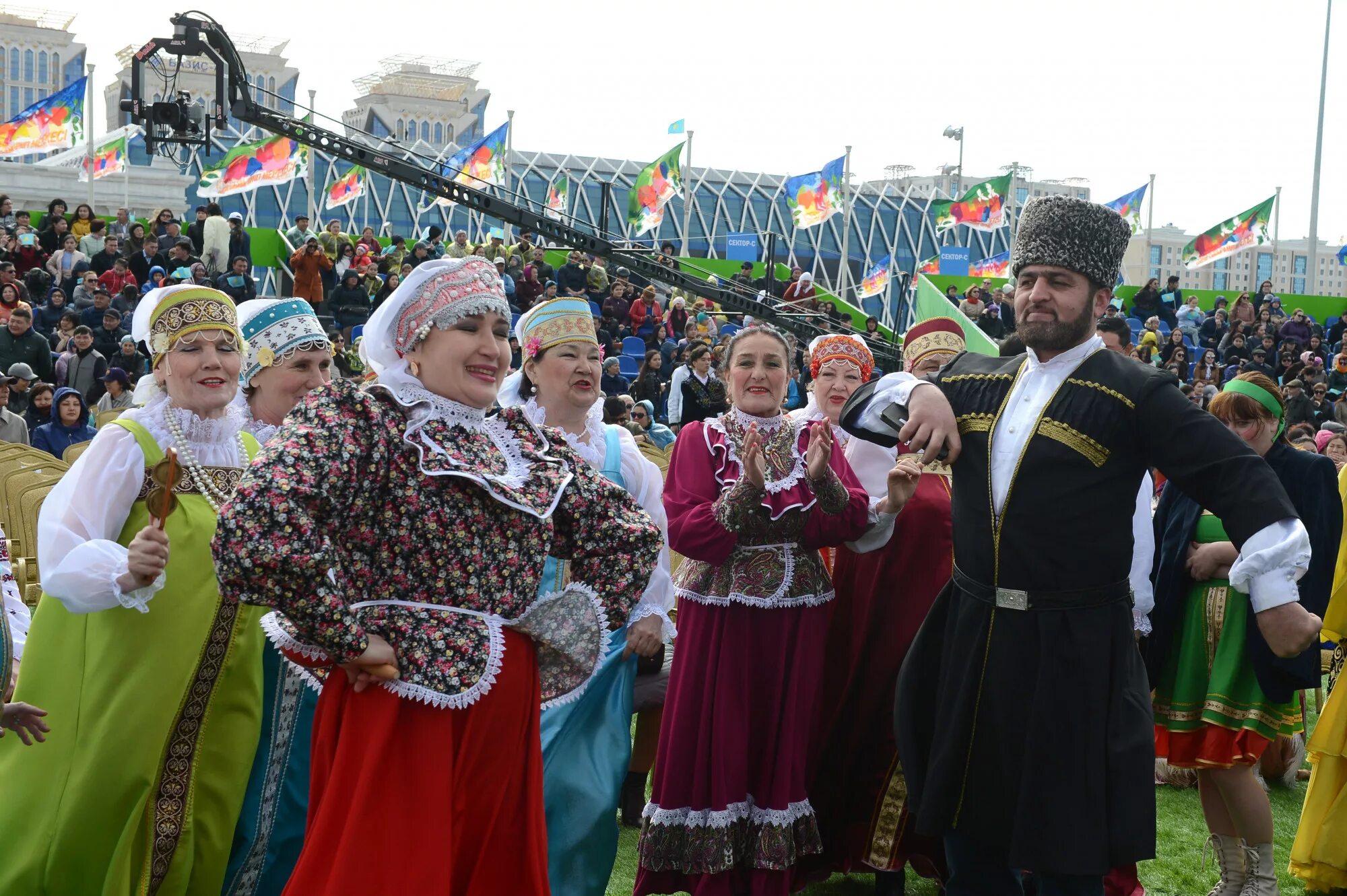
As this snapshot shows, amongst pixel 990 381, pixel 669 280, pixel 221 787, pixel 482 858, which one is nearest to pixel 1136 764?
pixel 990 381

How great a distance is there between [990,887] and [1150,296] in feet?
77.1

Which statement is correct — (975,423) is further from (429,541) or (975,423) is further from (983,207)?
(983,207)

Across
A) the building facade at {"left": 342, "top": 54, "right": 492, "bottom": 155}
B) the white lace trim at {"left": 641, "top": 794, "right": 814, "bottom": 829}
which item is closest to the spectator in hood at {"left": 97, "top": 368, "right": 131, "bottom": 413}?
the white lace trim at {"left": 641, "top": 794, "right": 814, "bottom": 829}

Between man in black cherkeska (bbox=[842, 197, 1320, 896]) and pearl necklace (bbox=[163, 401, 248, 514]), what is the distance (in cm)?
189

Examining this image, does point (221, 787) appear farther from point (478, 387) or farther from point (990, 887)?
point (990, 887)

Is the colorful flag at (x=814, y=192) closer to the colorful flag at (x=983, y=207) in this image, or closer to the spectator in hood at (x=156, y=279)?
the colorful flag at (x=983, y=207)

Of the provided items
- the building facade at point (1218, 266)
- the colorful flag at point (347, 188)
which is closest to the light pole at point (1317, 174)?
the colorful flag at point (347, 188)

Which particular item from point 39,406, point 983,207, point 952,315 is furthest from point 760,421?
point 983,207

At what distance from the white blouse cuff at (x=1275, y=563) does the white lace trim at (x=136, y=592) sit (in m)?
2.50

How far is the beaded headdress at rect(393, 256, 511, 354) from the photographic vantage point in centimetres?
287

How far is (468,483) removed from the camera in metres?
2.77

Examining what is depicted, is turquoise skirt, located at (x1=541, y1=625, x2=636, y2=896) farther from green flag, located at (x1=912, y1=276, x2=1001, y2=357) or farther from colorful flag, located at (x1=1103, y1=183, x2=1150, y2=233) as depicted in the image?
colorful flag, located at (x1=1103, y1=183, x2=1150, y2=233)

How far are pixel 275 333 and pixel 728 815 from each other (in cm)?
210

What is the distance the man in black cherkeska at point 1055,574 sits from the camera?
10.2 ft
